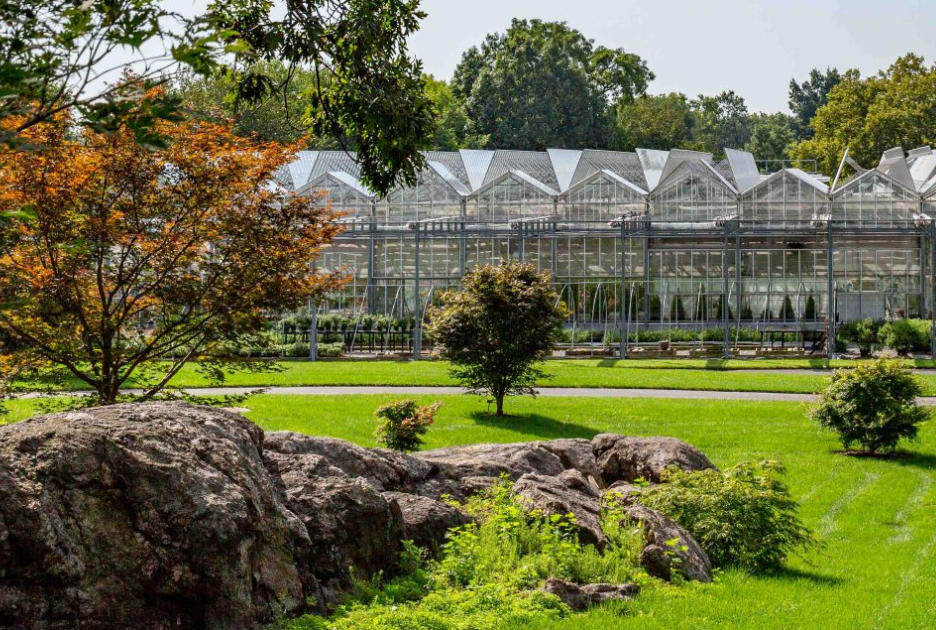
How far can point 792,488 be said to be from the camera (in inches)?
580

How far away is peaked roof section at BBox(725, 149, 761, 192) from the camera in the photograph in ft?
178

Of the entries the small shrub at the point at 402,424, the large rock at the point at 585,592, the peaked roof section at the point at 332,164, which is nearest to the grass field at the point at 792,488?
the large rock at the point at 585,592

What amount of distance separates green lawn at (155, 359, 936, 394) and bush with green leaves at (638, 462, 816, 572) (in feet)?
49.7

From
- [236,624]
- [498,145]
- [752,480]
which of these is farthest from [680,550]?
[498,145]

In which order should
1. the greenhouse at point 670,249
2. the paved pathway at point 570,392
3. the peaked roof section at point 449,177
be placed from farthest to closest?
the peaked roof section at point 449,177
the greenhouse at point 670,249
the paved pathway at point 570,392

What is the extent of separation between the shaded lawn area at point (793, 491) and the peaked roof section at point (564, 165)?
35085 millimetres

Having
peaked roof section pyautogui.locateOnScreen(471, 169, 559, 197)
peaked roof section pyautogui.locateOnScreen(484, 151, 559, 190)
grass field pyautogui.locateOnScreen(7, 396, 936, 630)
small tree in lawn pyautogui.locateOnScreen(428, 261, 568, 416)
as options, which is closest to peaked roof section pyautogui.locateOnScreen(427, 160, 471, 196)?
peaked roof section pyautogui.locateOnScreen(471, 169, 559, 197)

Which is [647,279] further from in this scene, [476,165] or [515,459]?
[515,459]

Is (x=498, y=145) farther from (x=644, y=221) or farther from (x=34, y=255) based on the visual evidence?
(x=34, y=255)

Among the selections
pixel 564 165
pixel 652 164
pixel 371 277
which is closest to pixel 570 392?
pixel 371 277

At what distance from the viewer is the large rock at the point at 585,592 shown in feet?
24.3

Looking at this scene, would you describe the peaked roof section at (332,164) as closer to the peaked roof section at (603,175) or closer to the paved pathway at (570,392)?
the peaked roof section at (603,175)

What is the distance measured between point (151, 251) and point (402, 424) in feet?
15.0

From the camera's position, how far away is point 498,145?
85938 millimetres
